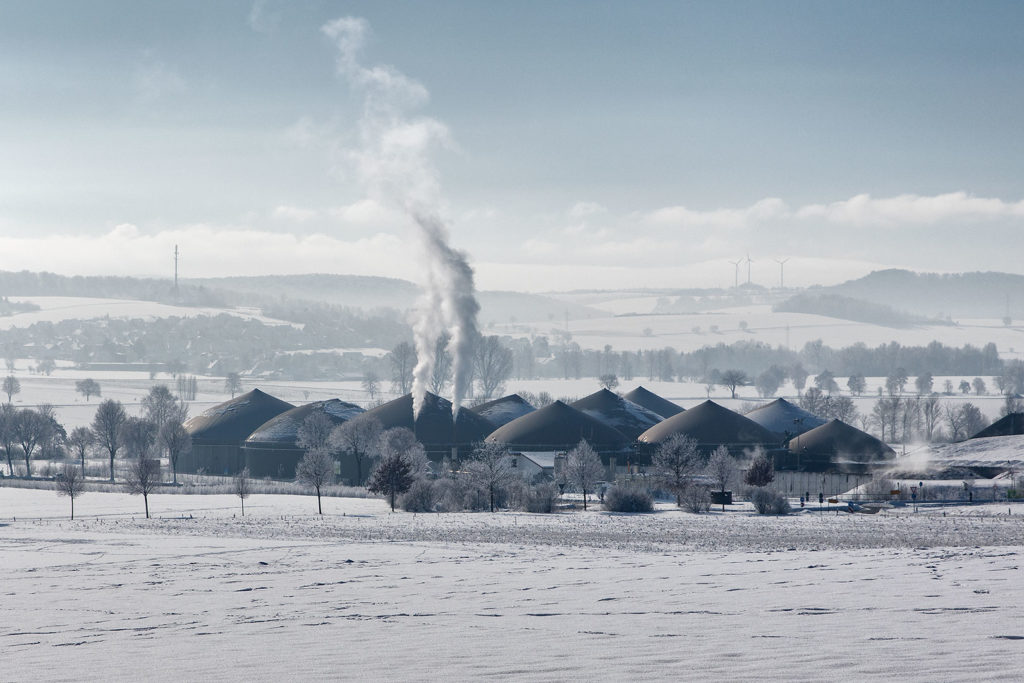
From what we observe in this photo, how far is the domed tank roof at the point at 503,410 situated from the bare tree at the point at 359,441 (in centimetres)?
1441

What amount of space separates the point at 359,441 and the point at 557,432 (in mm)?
15587

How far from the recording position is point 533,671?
1853cm

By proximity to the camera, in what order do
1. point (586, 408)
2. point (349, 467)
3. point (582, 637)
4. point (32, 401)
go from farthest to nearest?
point (32, 401)
point (586, 408)
point (349, 467)
point (582, 637)

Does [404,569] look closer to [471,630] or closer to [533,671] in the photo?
[471,630]

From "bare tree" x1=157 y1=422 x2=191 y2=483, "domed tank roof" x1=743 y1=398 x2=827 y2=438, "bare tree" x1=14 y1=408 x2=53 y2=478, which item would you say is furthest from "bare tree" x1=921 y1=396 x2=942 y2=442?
"bare tree" x1=14 y1=408 x2=53 y2=478

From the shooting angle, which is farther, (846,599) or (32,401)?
(32,401)

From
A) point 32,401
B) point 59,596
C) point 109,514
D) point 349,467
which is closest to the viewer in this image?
point 59,596

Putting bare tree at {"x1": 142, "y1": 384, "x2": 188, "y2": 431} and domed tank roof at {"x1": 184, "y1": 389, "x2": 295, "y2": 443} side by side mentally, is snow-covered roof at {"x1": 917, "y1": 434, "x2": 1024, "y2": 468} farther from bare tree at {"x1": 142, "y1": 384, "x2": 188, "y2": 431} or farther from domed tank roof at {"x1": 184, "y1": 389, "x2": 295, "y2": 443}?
bare tree at {"x1": 142, "y1": 384, "x2": 188, "y2": 431}

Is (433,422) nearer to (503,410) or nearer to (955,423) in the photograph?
(503,410)

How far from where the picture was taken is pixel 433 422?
9938cm

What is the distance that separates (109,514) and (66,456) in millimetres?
68784

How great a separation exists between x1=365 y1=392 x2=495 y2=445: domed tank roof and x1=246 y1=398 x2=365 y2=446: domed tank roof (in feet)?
16.2

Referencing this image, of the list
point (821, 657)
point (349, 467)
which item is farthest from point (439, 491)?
point (821, 657)

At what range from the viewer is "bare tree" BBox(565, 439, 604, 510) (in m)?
75.0
